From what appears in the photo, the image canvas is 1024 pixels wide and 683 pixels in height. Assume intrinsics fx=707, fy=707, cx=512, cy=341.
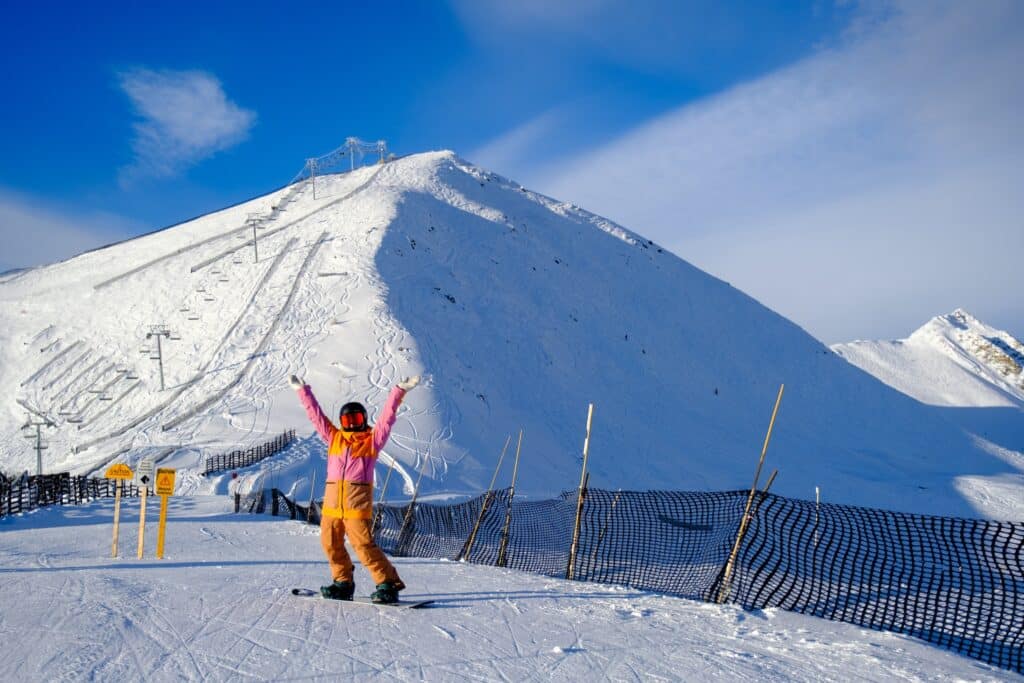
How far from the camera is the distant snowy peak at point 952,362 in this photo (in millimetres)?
90812

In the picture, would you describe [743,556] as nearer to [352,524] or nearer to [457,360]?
[352,524]

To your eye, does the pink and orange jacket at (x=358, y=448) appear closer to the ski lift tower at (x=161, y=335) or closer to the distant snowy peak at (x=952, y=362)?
the ski lift tower at (x=161, y=335)

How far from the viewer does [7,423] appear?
133 ft

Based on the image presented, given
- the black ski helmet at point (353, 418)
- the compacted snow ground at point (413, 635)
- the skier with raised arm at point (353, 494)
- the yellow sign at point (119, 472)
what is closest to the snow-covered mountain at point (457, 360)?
the yellow sign at point (119, 472)

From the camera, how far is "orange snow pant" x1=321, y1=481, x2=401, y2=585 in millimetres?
5512

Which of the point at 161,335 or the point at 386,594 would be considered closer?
the point at 386,594

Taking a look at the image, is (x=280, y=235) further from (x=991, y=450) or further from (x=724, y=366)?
(x=991, y=450)

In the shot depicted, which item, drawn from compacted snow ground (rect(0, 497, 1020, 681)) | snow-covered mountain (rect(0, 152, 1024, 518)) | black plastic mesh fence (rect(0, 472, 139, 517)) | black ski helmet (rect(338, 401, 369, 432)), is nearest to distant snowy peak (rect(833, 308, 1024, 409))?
snow-covered mountain (rect(0, 152, 1024, 518))

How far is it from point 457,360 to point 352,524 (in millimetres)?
34065

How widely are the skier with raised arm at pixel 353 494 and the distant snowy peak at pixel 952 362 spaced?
94558 millimetres

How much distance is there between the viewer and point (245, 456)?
27719 millimetres

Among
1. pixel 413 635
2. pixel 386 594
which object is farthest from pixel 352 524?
pixel 413 635

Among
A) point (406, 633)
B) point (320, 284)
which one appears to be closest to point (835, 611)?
point (406, 633)

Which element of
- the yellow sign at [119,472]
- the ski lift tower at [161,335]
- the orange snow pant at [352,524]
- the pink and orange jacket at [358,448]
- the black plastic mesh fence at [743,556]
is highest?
the ski lift tower at [161,335]
